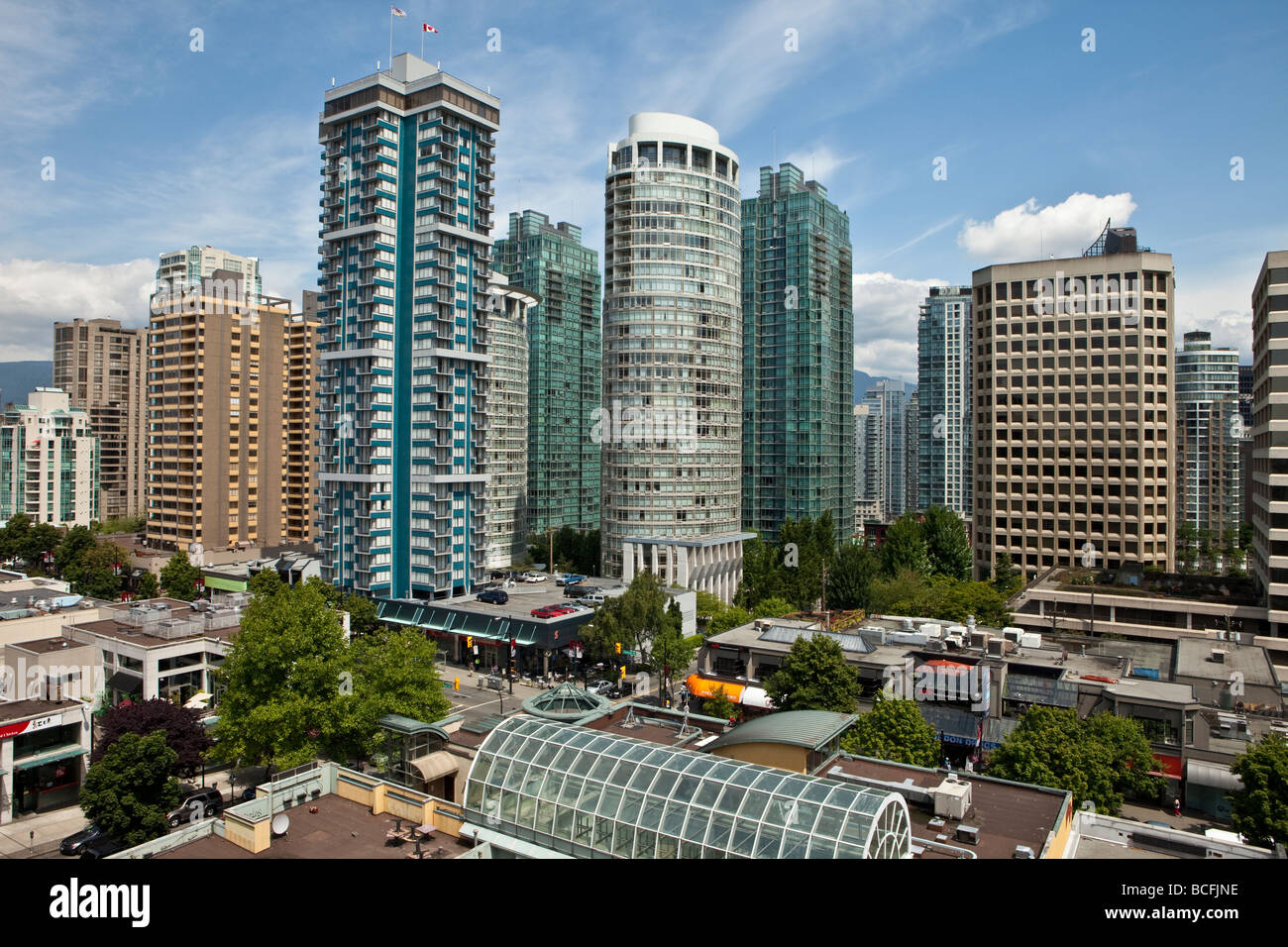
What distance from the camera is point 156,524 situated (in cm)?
10150

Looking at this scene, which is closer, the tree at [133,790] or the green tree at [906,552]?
the tree at [133,790]

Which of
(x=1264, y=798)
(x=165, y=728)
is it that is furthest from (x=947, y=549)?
(x=165, y=728)

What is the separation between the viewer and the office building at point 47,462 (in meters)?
128

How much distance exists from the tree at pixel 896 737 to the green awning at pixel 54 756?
35.2 m

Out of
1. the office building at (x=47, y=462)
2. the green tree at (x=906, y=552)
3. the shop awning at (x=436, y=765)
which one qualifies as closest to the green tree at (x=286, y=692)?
the shop awning at (x=436, y=765)

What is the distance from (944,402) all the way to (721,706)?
14421 centimetres

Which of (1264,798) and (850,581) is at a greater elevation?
(850,581)

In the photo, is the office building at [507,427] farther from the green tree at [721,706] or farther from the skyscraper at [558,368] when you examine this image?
the green tree at [721,706]

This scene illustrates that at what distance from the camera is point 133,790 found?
1233 inches

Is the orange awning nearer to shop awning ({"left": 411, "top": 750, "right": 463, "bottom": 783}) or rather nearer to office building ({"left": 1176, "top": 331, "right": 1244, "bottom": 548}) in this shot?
shop awning ({"left": 411, "top": 750, "right": 463, "bottom": 783})

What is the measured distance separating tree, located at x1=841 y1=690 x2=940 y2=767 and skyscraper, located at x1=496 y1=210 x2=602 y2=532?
89.7m

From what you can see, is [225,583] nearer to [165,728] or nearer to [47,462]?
[165,728]
